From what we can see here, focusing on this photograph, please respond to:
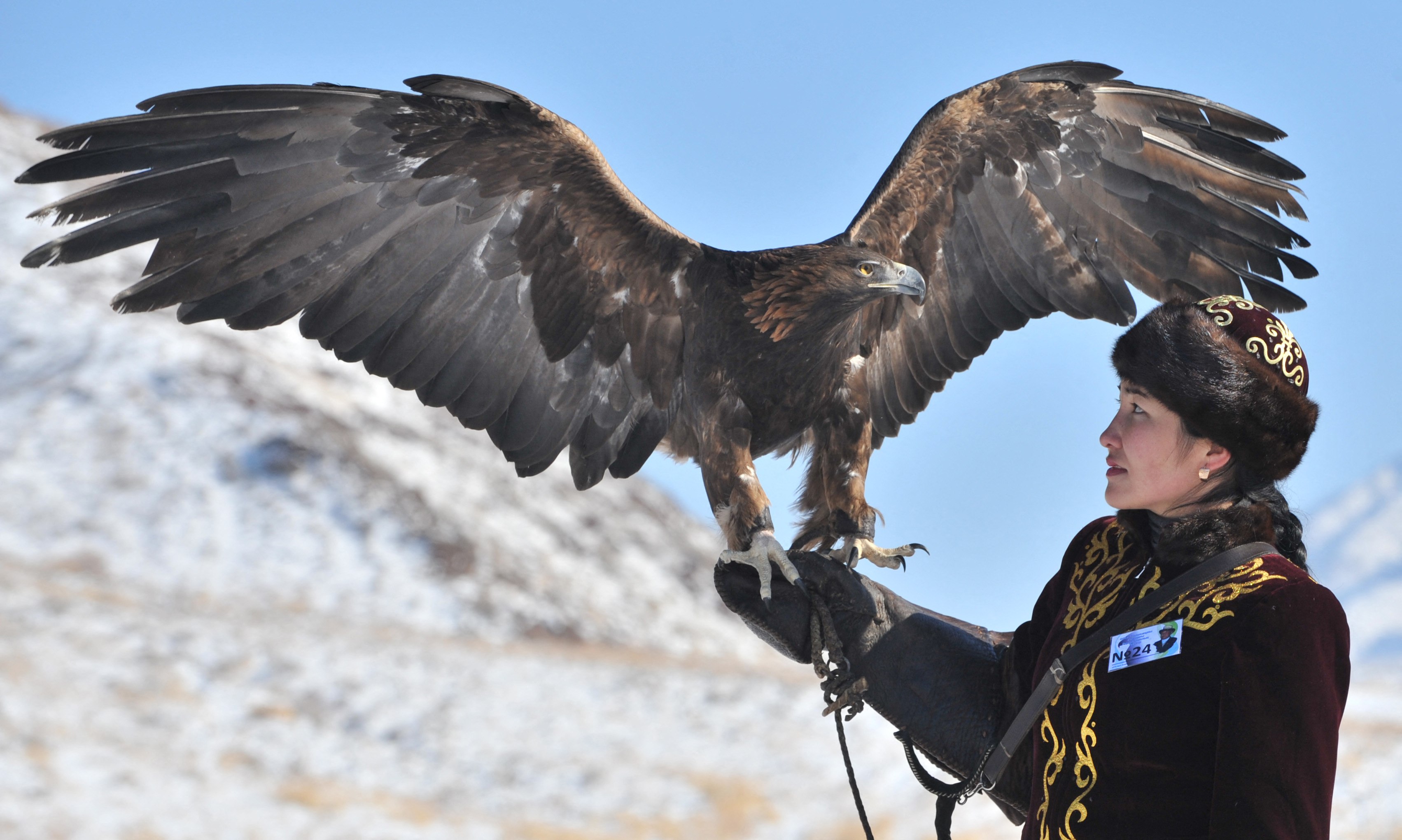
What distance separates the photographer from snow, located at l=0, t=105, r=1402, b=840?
13.8 metres

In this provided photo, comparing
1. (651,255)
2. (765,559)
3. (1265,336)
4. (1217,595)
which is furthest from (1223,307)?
(651,255)

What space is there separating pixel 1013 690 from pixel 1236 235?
1925 millimetres

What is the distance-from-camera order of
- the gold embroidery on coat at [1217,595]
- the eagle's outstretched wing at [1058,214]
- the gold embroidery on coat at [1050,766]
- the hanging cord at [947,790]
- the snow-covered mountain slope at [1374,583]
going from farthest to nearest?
the snow-covered mountain slope at [1374,583], the eagle's outstretched wing at [1058,214], the hanging cord at [947,790], the gold embroidery on coat at [1050,766], the gold embroidery on coat at [1217,595]

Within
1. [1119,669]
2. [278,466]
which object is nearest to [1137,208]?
[1119,669]

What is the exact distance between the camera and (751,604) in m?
3.36

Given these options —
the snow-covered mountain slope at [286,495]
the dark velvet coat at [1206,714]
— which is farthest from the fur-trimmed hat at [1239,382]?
the snow-covered mountain slope at [286,495]

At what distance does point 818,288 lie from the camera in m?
3.84

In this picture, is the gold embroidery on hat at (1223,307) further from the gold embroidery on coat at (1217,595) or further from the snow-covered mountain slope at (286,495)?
the snow-covered mountain slope at (286,495)

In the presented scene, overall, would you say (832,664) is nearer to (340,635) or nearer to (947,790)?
(947,790)

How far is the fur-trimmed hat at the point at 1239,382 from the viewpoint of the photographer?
7.95 ft

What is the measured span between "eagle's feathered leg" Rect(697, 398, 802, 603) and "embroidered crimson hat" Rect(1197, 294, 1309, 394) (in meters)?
1.29

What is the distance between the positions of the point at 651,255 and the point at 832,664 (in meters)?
1.43

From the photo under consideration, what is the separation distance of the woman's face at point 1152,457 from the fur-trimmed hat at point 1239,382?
28 millimetres

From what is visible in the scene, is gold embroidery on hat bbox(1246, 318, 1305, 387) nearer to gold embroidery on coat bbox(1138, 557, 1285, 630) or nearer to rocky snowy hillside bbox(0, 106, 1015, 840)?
gold embroidery on coat bbox(1138, 557, 1285, 630)
